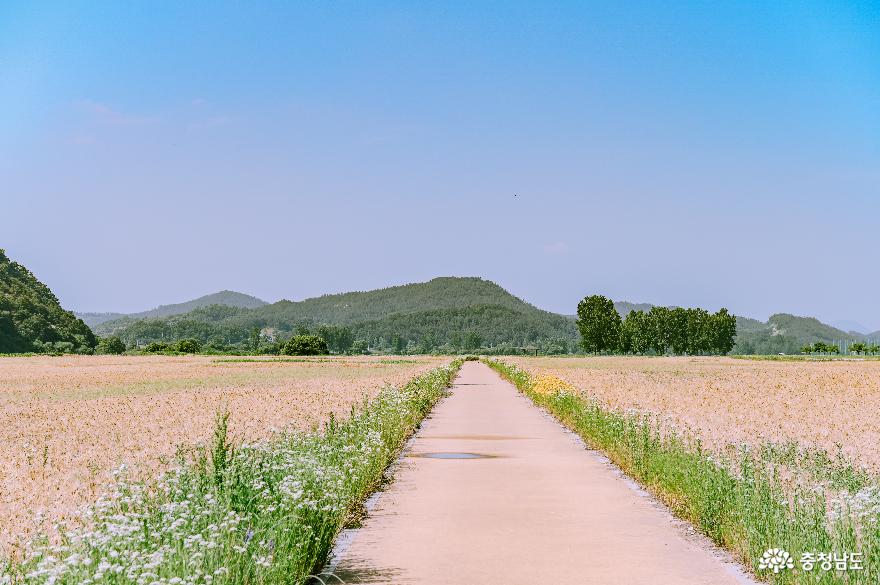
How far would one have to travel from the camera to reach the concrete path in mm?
8578

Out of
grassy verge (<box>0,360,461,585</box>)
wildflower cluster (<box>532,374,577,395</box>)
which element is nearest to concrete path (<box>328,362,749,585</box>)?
grassy verge (<box>0,360,461,585</box>)

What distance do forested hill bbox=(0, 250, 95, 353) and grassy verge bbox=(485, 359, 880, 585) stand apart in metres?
163

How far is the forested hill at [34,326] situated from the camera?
161625 millimetres

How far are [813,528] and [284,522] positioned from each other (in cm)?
474

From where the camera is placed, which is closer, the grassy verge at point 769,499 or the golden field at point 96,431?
the grassy verge at point 769,499

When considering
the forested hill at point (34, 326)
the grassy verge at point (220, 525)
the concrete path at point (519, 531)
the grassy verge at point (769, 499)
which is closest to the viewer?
the grassy verge at point (220, 525)

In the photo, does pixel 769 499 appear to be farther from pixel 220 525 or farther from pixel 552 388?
pixel 552 388

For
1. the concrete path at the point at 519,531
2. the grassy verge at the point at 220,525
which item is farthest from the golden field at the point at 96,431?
the concrete path at the point at 519,531

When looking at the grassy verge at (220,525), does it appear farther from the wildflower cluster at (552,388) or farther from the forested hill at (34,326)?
the forested hill at (34,326)

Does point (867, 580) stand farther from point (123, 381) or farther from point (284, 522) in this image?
point (123, 381)

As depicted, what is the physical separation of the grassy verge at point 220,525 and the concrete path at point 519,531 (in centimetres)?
57

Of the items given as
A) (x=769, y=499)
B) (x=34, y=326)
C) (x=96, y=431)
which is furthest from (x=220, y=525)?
(x=34, y=326)

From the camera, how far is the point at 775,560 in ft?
24.9

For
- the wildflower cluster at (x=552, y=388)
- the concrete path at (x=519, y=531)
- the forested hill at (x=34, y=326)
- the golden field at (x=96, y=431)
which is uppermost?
the forested hill at (x=34, y=326)
